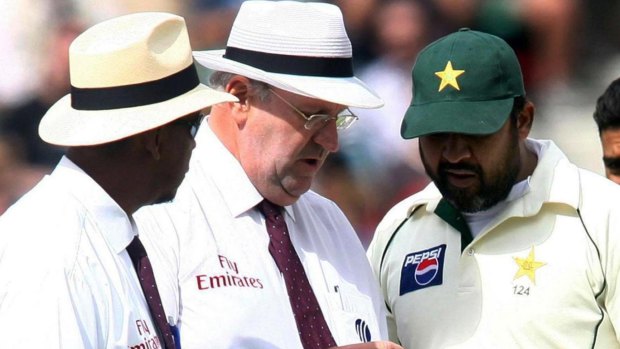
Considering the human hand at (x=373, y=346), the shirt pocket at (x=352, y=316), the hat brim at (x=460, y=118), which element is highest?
the hat brim at (x=460, y=118)

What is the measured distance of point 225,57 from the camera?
3301 mm

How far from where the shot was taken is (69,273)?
230 cm

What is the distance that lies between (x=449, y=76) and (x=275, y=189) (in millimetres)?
584

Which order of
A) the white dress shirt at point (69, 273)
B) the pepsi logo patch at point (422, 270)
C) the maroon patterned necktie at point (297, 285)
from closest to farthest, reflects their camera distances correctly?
1. the white dress shirt at point (69, 273)
2. the maroon patterned necktie at point (297, 285)
3. the pepsi logo patch at point (422, 270)

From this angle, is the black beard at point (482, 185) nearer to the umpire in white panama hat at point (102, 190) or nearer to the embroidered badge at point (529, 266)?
the embroidered badge at point (529, 266)

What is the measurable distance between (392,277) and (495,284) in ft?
1.08

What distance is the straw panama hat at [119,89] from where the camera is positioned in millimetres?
2471

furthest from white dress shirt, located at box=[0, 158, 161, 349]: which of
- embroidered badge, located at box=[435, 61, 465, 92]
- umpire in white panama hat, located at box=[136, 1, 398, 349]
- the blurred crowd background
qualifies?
the blurred crowd background

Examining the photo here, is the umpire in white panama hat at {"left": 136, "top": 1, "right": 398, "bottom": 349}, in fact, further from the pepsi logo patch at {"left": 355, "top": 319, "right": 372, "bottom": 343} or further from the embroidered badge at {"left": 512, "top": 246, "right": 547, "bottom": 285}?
the embroidered badge at {"left": 512, "top": 246, "right": 547, "bottom": 285}

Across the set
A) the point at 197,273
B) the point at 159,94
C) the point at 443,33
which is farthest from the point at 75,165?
the point at 443,33

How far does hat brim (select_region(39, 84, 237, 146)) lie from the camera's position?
244 centimetres

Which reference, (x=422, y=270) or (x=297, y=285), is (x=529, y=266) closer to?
(x=422, y=270)

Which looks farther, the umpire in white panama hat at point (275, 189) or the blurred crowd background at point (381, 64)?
the blurred crowd background at point (381, 64)

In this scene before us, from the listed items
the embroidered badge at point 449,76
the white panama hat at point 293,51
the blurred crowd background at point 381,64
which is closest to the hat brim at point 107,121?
the white panama hat at point 293,51
